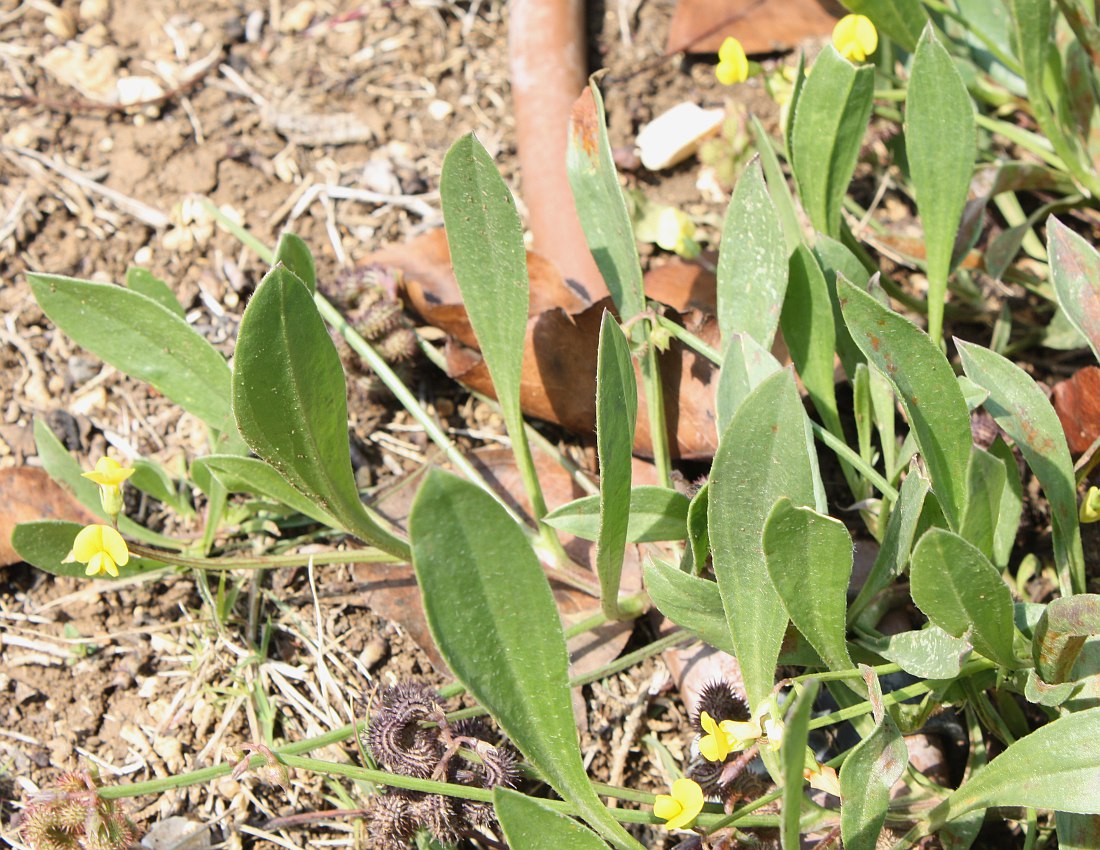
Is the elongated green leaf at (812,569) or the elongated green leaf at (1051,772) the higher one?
the elongated green leaf at (812,569)

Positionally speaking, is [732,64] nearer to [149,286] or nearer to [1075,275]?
[1075,275]

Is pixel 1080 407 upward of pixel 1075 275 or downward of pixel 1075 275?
downward

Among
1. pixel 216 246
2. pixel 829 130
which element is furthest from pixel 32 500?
pixel 829 130

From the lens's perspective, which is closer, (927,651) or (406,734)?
(927,651)

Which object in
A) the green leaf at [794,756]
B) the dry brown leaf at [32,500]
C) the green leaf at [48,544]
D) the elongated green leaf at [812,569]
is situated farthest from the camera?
the dry brown leaf at [32,500]

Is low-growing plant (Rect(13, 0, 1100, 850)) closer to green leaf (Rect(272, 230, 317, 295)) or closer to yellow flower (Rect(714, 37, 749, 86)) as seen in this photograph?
green leaf (Rect(272, 230, 317, 295))

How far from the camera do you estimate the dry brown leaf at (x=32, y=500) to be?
2.07 m

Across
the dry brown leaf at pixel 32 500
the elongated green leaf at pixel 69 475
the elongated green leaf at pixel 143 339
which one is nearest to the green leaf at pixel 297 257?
the elongated green leaf at pixel 143 339

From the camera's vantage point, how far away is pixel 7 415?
88.9 inches

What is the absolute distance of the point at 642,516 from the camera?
5.42ft

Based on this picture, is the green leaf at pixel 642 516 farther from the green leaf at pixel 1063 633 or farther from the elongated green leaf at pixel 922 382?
the green leaf at pixel 1063 633

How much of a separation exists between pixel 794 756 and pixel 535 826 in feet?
1.35

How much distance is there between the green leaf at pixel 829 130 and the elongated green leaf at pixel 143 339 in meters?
1.15

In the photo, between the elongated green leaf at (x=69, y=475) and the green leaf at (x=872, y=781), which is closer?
the green leaf at (x=872, y=781)
